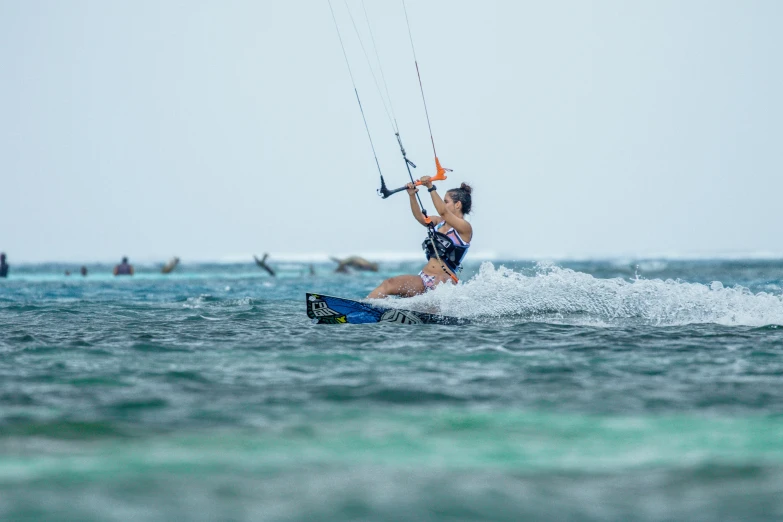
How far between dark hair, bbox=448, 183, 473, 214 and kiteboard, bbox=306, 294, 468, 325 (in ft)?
5.87

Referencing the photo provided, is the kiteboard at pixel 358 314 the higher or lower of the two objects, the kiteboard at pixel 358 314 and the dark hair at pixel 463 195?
the lower

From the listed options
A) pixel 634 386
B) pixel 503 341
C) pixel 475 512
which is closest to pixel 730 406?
pixel 634 386

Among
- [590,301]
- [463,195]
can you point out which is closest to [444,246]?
[463,195]

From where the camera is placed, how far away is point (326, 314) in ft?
42.9

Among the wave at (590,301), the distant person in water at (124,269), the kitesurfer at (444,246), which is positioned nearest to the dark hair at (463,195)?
the kitesurfer at (444,246)

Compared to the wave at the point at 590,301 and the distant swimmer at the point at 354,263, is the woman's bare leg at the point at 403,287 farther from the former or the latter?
the distant swimmer at the point at 354,263

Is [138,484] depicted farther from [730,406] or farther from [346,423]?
[730,406]

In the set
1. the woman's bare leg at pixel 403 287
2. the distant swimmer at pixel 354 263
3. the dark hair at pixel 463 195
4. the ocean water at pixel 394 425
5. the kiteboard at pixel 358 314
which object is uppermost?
the dark hair at pixel 463 195

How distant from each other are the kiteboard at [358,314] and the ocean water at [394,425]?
3.97 ft

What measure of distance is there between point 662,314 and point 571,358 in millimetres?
5340

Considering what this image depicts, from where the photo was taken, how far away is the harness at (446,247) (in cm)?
1300

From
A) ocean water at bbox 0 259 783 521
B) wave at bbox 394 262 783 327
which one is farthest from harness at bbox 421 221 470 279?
ocean water at bbox 0 259 783 521

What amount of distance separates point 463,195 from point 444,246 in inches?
34.8

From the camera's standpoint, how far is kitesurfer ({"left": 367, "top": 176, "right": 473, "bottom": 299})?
12.9 m
